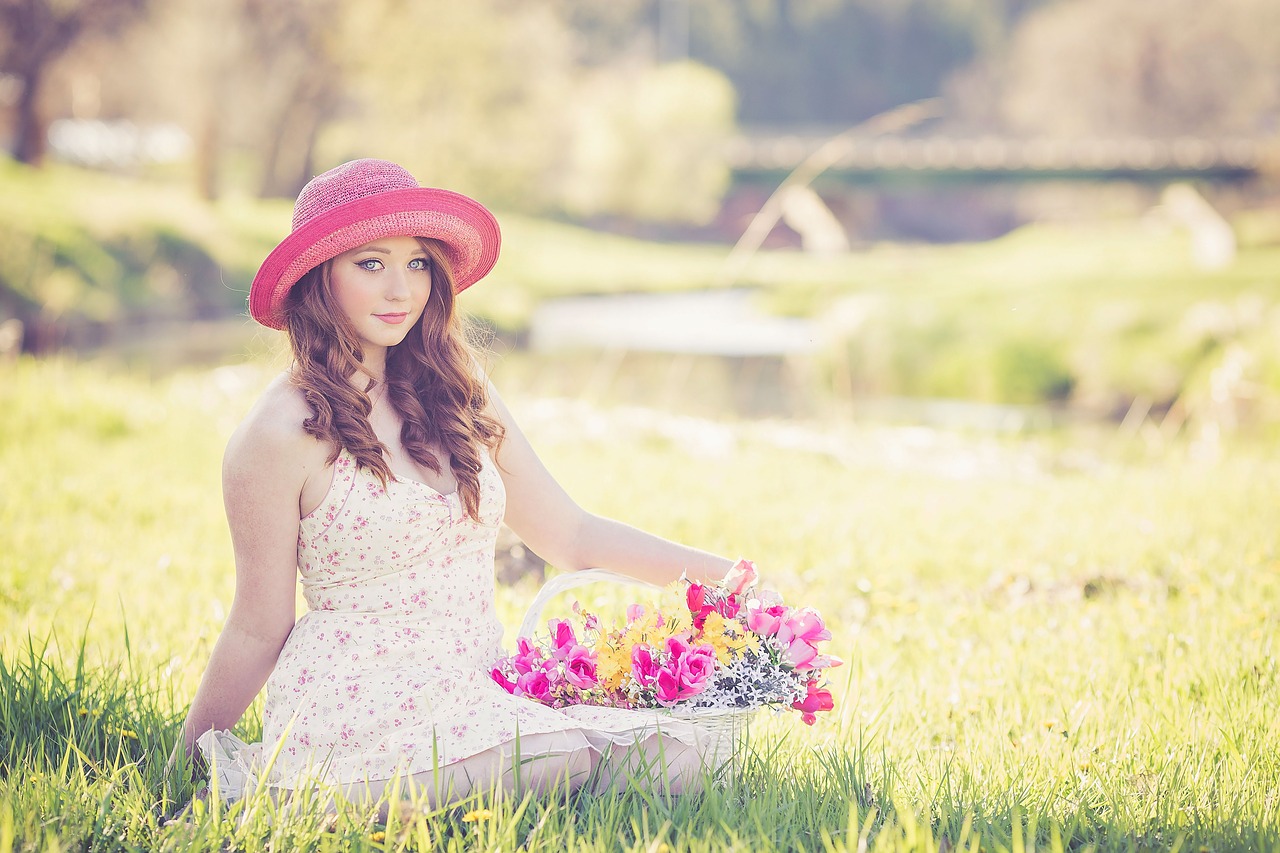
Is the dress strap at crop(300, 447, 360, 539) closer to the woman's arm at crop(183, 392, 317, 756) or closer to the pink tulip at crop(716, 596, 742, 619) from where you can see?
the woman's arm at crop(183, 392, 317, 756)

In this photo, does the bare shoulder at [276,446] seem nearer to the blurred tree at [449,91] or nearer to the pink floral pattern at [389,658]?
the pink floral pattern at [389,658]

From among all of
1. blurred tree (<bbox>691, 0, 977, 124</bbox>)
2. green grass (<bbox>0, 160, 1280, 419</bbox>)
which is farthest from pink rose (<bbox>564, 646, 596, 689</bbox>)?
blurred tree (<bbox>691, 0, 977, 124</bbox>)

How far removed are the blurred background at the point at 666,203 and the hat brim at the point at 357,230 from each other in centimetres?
31

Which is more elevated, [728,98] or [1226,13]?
[1226,13]

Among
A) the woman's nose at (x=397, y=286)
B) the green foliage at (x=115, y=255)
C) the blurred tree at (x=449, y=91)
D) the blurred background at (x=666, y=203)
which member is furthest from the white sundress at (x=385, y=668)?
the blurred tree at (x=449, y=91)

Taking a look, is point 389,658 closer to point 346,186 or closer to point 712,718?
point 712,718

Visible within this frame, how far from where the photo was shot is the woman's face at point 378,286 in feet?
7.55

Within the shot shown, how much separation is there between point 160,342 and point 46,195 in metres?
6.60

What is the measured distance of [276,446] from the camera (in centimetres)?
218

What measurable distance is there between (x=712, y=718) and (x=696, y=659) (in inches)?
5.3

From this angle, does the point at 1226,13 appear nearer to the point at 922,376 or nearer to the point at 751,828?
the point at 922,376

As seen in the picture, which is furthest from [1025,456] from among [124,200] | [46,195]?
[46,195]

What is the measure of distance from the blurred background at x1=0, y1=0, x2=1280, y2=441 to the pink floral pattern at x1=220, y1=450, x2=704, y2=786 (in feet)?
1.97

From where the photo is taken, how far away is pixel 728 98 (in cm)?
4022
